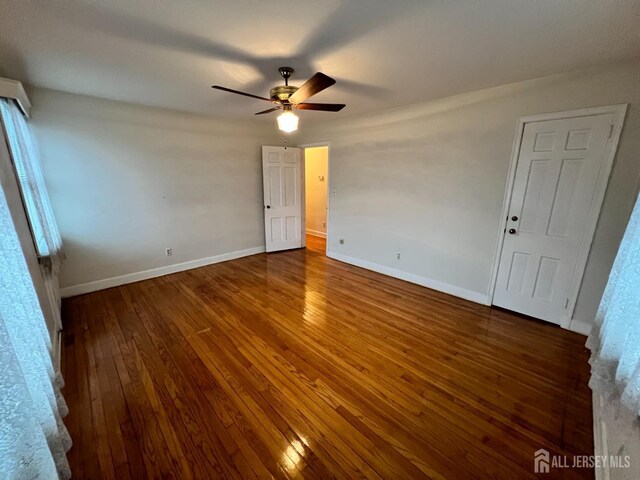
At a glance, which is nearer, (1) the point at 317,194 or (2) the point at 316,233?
(1) the point at 317,194

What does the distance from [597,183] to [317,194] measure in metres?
4.93

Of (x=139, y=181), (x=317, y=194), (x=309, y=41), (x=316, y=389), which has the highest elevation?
(x=309, y=41)

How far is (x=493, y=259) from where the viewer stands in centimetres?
303

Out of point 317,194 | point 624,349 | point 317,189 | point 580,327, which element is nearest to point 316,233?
point 317,194

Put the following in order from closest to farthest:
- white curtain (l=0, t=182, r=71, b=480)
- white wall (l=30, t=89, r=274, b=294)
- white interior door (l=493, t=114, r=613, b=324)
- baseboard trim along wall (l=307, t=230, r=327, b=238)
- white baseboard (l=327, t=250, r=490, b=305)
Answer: white curtain (l=0, t=182, r=71, b=480), white interior door (l=493, t=114, r=613, b=324), white wall (l=30, t=89, r=274, b=294), white baseboard (l=327, t=250, r=490, b=305), baseboard trim along wall (l=307, t=230, r=327, b=238)

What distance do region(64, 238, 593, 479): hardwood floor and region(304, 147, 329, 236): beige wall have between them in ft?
11.6

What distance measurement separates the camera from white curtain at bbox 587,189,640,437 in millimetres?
1072

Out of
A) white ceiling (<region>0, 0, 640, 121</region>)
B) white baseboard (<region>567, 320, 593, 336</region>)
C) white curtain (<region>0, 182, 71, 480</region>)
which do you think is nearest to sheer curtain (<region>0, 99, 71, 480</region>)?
white curtain (<region>0, 182, 71, 480</region>)

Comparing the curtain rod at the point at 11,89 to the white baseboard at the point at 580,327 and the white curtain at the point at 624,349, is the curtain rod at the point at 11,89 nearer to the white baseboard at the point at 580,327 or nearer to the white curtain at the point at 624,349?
the white curtain at the point at 624,349

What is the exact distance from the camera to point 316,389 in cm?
191

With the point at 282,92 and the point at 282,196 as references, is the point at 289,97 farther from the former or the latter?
the point at 282,196

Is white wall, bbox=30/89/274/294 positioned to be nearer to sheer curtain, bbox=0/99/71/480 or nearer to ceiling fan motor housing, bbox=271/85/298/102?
ceiling fan motor housing, bbox=271/85/298/102

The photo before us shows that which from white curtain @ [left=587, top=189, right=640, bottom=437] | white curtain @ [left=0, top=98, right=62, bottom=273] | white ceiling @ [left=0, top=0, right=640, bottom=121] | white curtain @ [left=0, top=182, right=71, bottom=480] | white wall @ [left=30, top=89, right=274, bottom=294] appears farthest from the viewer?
white wall @ [left=30, top=89, right=274, bottom=294]

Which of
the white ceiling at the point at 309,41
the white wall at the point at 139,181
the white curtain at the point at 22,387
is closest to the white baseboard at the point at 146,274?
the white wall at the point at 139,181
